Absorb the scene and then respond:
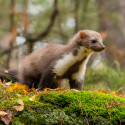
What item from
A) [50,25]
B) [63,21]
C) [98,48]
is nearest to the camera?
[98,48]

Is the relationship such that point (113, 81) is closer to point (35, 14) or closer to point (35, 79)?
point (35, 79)

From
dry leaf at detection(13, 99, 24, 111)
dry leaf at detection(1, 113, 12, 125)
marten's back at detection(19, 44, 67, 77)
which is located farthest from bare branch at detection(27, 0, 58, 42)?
dry leaf at detection(1, 113, 12, 125)

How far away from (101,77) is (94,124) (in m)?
5.16

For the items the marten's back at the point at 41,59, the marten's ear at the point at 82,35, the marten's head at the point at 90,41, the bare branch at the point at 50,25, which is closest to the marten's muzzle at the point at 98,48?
the marten's head at the point at 90,41

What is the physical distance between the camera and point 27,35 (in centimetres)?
1171

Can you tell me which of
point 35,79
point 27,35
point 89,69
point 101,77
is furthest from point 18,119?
point 27,35

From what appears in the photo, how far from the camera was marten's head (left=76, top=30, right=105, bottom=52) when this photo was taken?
201 inches

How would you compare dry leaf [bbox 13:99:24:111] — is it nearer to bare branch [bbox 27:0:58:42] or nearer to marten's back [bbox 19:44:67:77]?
marten's back [bbox 19:44:67:77]

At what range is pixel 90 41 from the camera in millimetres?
5289

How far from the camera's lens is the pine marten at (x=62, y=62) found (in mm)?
4957

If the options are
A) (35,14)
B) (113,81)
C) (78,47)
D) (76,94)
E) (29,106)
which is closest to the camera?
(29,106)

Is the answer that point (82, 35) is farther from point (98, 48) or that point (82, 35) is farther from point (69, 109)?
point (69, 109)

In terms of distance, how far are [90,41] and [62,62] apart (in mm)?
906

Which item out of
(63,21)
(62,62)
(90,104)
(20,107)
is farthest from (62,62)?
(63,21)
